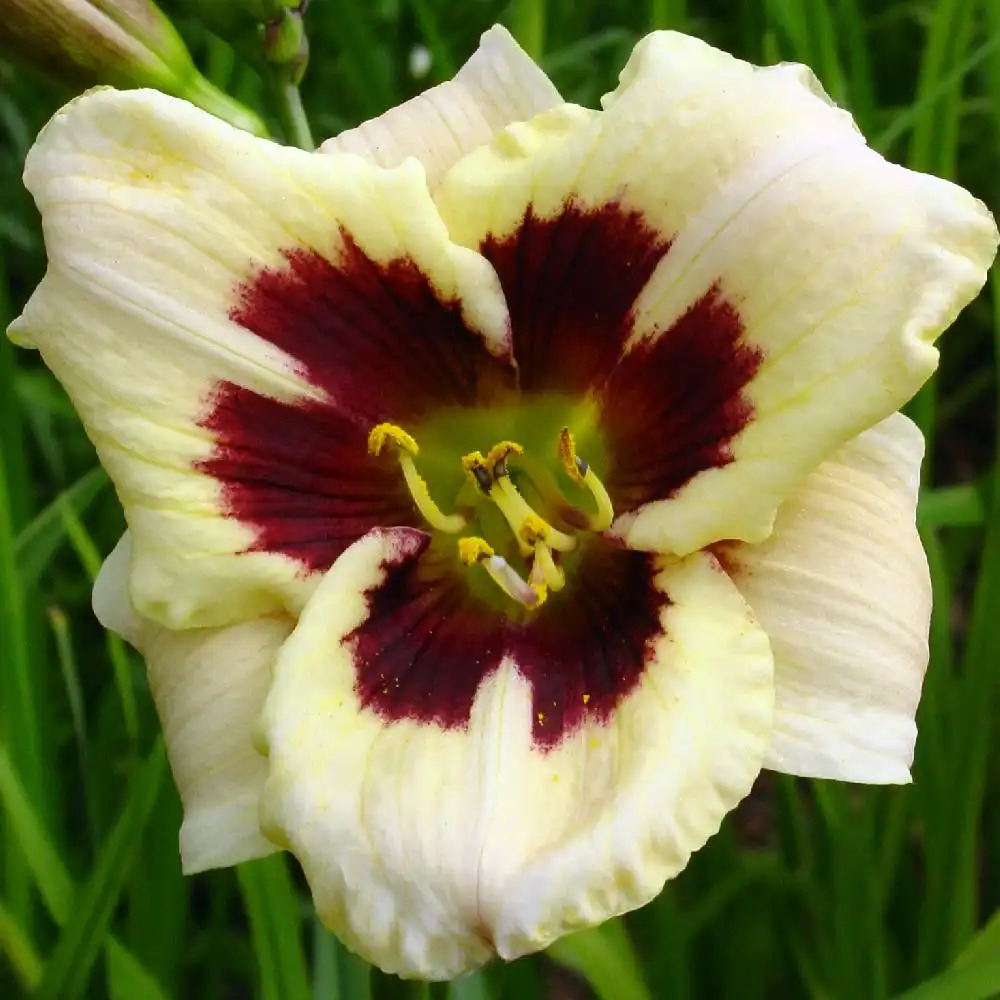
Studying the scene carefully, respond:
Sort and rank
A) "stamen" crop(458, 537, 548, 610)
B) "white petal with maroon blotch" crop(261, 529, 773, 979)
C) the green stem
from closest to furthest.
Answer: "white petal with maroon blotch" crop(261, 529, 773, 979), "stamen" crop(458, 537, 548, 610), the green stem

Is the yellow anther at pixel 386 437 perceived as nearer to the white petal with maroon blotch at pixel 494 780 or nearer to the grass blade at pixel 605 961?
the white petal with maroon blotch at pixel 494 780

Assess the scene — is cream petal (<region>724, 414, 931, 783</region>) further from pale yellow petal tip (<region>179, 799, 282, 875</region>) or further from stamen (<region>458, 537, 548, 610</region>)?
pale yellow petal tip (<region>179, 799, 282, 875</region>)

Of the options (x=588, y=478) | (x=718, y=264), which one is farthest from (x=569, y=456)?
(x=718, y=264)

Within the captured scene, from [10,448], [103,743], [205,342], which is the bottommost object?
[103,743]

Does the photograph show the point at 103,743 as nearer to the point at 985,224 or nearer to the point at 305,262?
the point at 305,262

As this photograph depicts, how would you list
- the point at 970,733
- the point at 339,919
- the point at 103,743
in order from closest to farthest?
the point at 339,919 → the point at 970,733 → the point at 103,743

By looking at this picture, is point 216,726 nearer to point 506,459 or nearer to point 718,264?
point 506,459

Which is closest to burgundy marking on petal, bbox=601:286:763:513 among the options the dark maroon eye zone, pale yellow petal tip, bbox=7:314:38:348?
the dark maroon eye zone

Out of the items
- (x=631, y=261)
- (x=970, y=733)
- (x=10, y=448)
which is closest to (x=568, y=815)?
(x=631, y=261)
